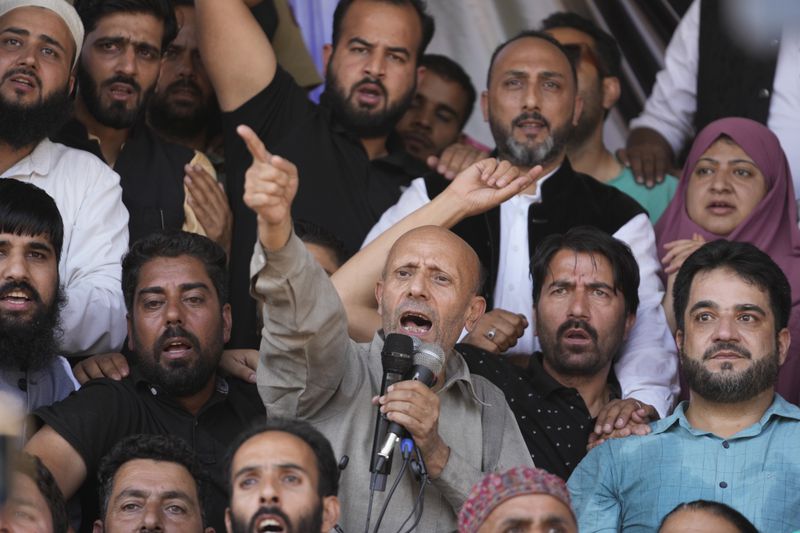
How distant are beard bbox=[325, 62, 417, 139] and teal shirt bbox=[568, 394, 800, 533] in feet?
6.48

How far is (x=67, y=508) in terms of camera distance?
5.05 m

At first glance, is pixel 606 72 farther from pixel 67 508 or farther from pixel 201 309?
pixel 67 508

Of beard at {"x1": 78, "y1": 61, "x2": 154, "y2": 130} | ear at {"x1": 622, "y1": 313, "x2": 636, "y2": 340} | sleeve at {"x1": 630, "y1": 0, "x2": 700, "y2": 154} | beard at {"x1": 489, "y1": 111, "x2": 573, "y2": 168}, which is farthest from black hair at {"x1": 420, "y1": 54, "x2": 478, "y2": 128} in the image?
Result: ear at {"x1": 622, "y1": 313, "x2": 636, "y2": 340}

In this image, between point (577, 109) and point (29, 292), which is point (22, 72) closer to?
point (29, 292)

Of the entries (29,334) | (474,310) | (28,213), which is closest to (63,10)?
(28,213)

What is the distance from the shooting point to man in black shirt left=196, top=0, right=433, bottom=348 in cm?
642

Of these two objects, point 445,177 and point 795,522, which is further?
point 445,177

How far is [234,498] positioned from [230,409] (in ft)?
4.35

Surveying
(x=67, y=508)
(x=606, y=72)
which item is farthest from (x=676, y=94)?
(x=67, y=508)

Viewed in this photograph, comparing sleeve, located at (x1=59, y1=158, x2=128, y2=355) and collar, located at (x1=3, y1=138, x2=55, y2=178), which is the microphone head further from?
collar, located at (x1=3, y1=138, x2=55, y2=178)

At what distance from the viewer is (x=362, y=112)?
675 cm

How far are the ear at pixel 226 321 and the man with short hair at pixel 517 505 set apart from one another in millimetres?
1486

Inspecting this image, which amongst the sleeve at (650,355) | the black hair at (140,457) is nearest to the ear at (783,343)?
the sleeve at (650,355)

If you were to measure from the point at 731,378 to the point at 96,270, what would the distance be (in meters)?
2.11
